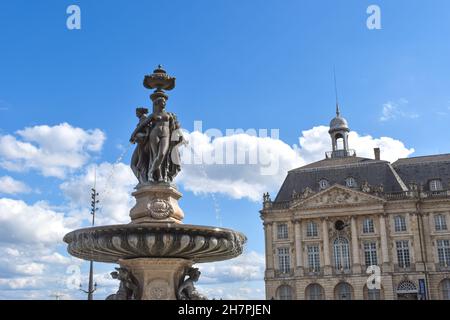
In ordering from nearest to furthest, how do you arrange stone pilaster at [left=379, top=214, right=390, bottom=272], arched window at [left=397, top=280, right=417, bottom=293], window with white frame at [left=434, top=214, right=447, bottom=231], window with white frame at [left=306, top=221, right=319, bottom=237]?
arched window at [left=397, top=280, right=417, bottom=293] < window with white frame at [left=434, top=214, right=447, bottom=231] < stone pilaster at [left=379, top=214, right=390, bottom=272] < window with white frame at [left=306, top=221, right=319, bottom=237]

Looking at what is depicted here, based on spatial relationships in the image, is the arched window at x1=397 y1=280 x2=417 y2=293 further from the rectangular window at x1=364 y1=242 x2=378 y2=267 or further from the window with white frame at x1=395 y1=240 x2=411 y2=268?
the rectangular window at x1=364 y1=242 x2=378 y2=267

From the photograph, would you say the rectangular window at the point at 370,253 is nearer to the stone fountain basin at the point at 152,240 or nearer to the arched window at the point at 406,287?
the arched window at the point at 406,287

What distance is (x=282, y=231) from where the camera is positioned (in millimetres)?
63281

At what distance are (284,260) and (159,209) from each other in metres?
53.9

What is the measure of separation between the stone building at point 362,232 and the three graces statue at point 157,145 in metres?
50.7

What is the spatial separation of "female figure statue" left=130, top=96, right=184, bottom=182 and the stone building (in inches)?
1994

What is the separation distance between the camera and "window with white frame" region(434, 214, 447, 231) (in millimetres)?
58328

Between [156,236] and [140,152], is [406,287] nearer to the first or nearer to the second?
[140,152]

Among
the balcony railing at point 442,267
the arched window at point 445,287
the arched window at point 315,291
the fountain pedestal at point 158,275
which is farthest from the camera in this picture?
the arched window at point 315,291

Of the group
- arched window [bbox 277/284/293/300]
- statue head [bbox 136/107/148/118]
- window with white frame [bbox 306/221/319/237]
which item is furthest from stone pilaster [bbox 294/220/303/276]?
statue head [bbox 136/107/148/118]

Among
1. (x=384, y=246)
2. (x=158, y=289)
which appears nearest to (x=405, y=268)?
(x=384, y=246)

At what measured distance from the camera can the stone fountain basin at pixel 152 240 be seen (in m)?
8.57

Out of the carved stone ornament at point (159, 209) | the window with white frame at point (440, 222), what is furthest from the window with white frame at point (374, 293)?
the carved stone ornament at point (159, 209)
